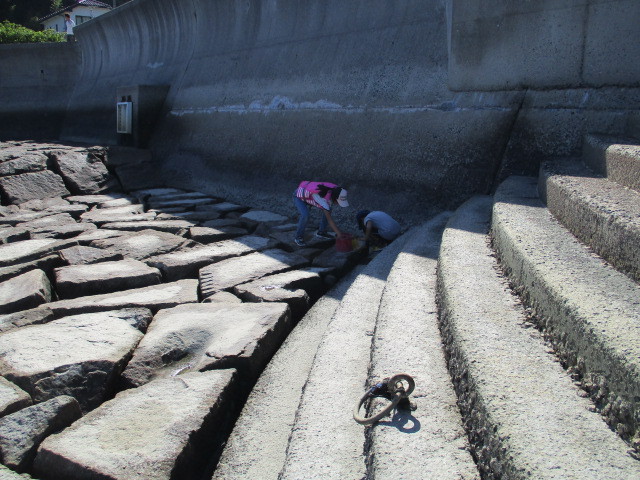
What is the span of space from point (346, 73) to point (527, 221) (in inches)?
131

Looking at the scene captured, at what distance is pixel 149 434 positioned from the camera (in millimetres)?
1936

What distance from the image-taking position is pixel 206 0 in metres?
7.86

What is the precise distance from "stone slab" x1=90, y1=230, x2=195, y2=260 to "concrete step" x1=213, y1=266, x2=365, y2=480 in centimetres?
167

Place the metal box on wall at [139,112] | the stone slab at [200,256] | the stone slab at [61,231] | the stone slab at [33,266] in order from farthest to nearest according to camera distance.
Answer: the metal box on wall at [139,112] → the stone slab at [61,231] → the stone slab at [200,256] → the stone slab at [33,266]

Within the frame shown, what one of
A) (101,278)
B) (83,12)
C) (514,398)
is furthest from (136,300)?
(83,12)

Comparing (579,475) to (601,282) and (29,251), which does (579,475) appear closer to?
(601,282)

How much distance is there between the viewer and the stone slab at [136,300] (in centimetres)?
303

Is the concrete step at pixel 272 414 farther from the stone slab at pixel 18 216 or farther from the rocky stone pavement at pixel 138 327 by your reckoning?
the stone slab at pixel 18 216

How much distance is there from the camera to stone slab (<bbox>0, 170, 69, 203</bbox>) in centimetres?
609

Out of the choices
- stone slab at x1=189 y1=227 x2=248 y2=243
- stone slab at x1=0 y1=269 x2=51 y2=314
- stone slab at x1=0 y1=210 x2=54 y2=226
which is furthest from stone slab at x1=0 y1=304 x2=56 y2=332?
stone slab at x1=0 y1=210 x2=54 y2=226

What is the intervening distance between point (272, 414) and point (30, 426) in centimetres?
86

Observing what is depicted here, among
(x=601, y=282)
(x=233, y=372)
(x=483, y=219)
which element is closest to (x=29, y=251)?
(x=233, y=372)

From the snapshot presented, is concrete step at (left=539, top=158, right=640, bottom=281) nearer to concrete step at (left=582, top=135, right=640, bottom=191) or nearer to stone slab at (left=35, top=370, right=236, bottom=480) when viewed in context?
concrete step at (left=582, top=135, right=640, bottom=191)

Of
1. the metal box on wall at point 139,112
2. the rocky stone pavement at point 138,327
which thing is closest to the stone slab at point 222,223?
the rocky stone pavement at point 138,327
